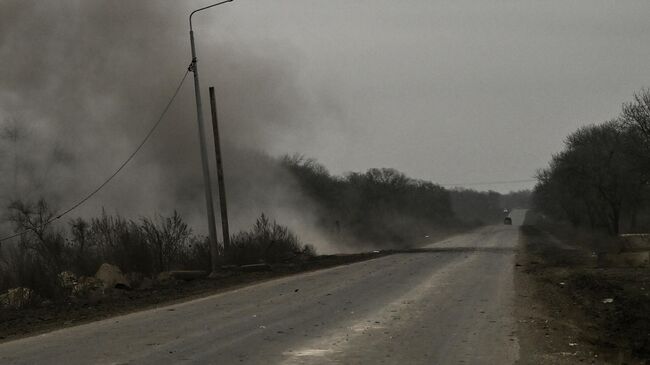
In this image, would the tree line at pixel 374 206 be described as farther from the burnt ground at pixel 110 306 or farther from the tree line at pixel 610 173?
the burnt ground at pixel 110 306

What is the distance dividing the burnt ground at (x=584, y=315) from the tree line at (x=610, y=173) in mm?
16647

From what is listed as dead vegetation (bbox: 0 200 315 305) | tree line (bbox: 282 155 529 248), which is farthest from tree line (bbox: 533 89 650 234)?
dead vegetation (bbox: 0 200 315 305)

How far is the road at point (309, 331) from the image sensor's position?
7293 mm

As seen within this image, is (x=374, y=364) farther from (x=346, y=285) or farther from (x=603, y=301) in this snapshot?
(x=346, y=285)

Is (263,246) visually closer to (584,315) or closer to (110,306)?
(110,306)

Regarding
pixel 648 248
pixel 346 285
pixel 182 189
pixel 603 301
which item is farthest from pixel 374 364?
pixel 182 189

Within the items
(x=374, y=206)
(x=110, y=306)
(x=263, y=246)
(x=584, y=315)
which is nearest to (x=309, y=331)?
(x=584, y=315)

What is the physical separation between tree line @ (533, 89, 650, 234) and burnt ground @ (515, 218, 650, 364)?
16647 millimetres

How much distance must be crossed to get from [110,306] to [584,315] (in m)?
8.57

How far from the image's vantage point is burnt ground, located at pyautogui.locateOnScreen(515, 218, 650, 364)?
7.57 meters

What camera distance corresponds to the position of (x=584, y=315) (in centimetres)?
1059

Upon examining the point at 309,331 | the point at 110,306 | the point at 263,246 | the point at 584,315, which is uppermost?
the point at 263,246

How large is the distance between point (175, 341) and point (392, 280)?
8716 mm

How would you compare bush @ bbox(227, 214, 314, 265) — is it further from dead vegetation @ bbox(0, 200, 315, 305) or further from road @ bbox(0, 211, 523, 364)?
road @ bbox(0, 211, 523, 364)
